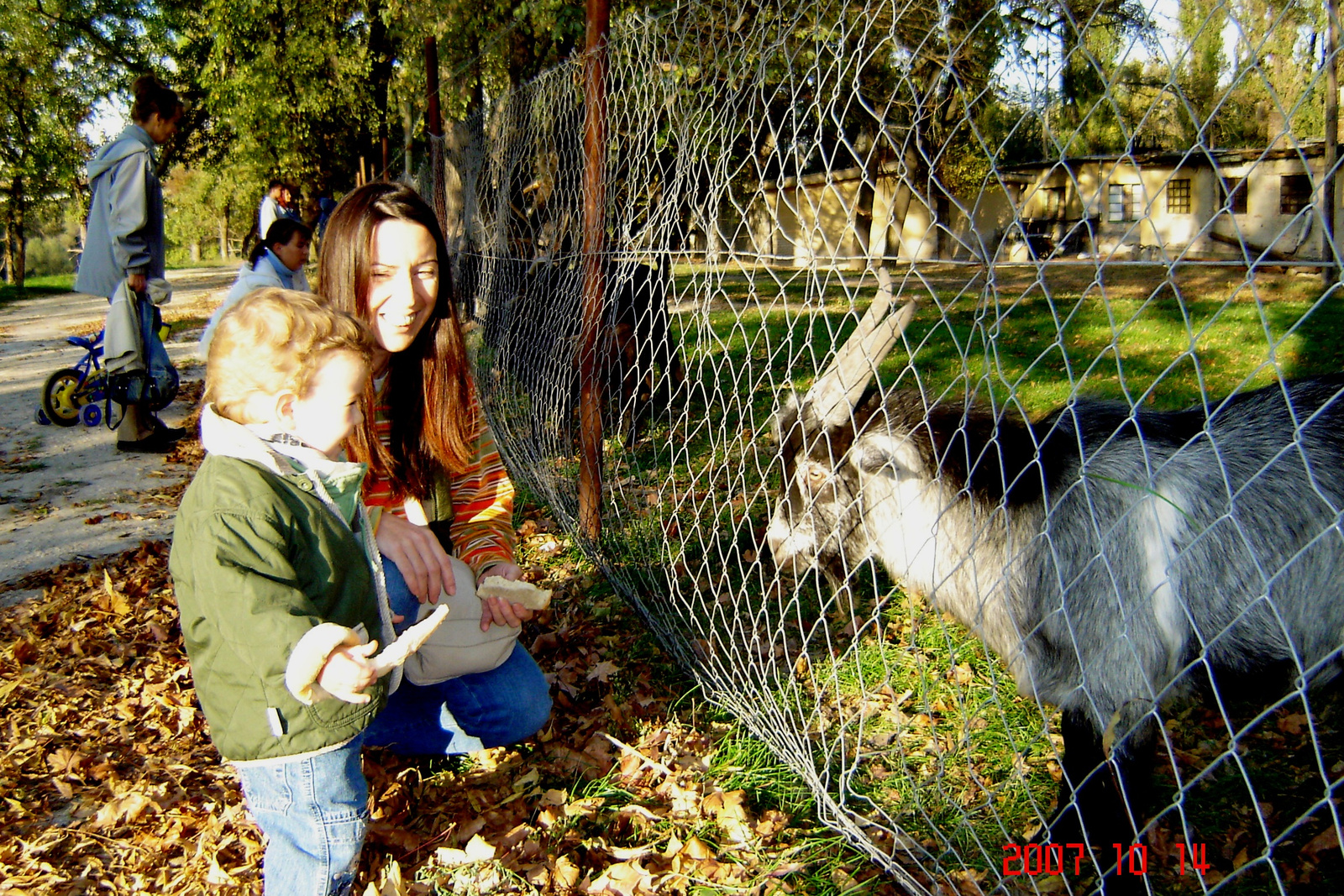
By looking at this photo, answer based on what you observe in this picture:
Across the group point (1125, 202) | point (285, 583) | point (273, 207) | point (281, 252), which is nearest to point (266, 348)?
point (285, 583)

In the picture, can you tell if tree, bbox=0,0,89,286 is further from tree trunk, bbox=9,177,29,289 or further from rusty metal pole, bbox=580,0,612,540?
rusty metal pole, bbox=580,0,612,540

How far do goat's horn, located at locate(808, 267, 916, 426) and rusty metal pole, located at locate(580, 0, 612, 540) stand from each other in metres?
1.18

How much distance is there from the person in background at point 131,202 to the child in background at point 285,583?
437cm

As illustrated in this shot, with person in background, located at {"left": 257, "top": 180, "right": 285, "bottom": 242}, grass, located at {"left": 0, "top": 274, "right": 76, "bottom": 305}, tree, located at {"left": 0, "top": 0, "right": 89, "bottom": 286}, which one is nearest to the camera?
person in background, located at {"left": 257, "top": 180, "right": 285, "bottom": 242}

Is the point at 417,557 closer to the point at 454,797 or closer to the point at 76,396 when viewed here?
the point at 454,797

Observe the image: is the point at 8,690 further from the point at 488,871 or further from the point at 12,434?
the point at 12,434

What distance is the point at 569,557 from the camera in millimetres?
4160

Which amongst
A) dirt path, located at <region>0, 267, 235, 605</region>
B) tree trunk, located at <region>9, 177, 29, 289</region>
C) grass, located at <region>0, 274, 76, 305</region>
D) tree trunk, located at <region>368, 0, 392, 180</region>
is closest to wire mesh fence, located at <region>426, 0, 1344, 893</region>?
dirt path, located at <region>0, 267, 235, 605</region>

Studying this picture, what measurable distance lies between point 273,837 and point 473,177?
580 cm

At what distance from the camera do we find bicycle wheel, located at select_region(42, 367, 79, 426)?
22.6ft

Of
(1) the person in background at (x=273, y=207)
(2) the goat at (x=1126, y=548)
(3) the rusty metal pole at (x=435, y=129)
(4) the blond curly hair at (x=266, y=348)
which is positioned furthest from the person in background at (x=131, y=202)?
(2) the goat at (x=1126, y=548)

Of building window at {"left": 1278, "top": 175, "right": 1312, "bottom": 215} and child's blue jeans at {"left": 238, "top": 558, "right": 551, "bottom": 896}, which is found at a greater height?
building window at {"left": 1278, "top": 175, "right": 1312, "bottom": 215}

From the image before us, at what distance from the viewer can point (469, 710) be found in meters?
A: 2.55
